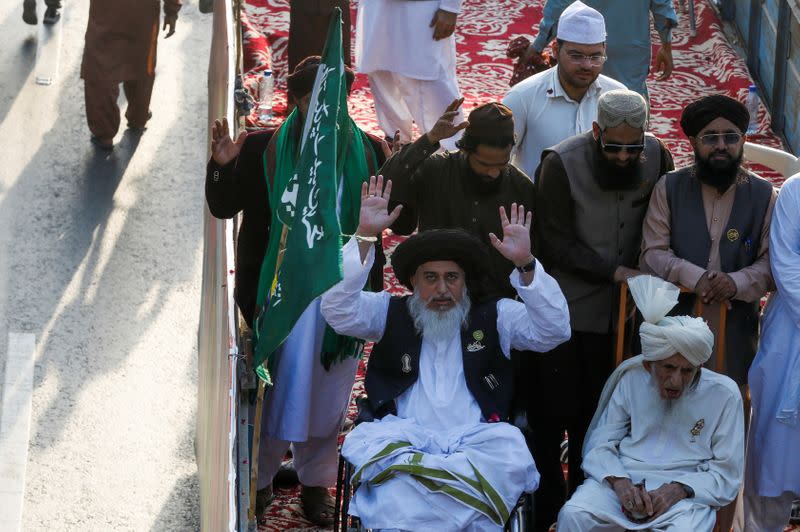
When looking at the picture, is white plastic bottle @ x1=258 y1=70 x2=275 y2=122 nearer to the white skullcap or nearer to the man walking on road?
the man walking on road

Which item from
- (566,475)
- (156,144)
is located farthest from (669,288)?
(156,144)

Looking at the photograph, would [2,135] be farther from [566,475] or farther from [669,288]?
[669,288]

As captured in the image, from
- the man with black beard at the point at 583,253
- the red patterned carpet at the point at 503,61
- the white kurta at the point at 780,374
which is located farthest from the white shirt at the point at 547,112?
the red patterned carpet at the point at 503,61

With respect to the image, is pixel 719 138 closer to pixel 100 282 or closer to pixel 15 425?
pixel 15 425

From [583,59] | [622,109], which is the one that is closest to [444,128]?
[622,109]

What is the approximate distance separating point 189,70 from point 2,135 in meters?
1.74

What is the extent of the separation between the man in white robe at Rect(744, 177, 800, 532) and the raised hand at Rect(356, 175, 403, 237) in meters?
1.43

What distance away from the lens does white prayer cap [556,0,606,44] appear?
729 centimetres

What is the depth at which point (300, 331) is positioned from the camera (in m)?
6.68

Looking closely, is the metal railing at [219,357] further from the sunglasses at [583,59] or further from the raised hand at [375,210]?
the sunglasses at [583,59]

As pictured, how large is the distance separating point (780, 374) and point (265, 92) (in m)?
4.79

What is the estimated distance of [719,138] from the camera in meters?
6.40

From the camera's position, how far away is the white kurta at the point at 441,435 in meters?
5.90

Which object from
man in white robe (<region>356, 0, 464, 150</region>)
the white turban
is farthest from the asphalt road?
the white turban
